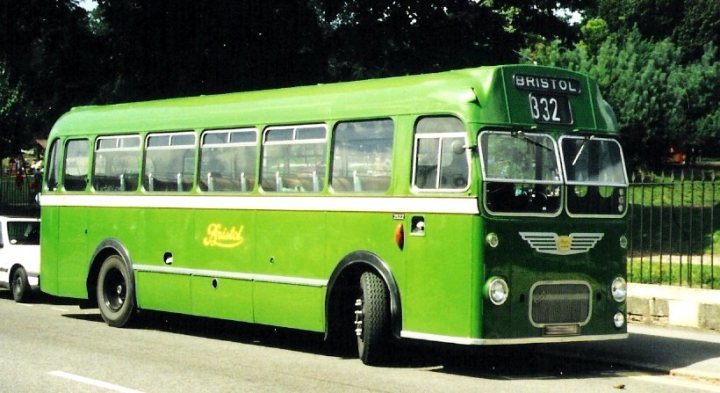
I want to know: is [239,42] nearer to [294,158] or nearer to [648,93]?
[294,158]

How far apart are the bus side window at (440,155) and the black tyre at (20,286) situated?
1049 centimetres

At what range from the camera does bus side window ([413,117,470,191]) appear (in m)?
12.0

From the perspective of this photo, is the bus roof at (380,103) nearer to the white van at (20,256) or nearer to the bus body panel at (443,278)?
the bus body panel at (443,278)

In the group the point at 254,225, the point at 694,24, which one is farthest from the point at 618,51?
the point at 254,225

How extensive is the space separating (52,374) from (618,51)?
45834mm

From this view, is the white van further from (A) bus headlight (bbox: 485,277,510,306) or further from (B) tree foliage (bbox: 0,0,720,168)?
(A) bus headlight (bbox: 485,277,510,306)

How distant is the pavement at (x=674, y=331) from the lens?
12.4 meters

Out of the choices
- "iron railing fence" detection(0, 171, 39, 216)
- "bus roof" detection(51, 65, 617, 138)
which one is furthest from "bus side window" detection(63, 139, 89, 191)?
"iron railing fence" detection(0, 171, 39, 216)

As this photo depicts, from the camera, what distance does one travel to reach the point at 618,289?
12.7 meters

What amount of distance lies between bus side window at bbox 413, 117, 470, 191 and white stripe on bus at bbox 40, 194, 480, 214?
0.17 metres

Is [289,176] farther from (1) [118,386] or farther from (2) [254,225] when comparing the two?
(1) [118,386]

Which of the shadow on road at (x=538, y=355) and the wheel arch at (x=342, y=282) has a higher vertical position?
the wheel arch at (x=342, y=282)

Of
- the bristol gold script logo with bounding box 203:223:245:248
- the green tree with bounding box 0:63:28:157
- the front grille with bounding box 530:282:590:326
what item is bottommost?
the front grille with bounding box 530:282:590:326

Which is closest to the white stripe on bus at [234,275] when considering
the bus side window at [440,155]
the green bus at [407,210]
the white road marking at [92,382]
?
the green bus at [407,210]
